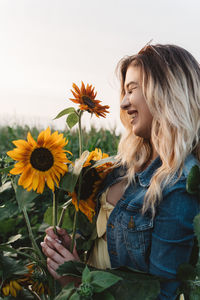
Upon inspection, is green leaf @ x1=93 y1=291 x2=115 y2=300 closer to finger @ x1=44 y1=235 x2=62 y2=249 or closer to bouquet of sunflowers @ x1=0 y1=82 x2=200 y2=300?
bouquet of sunflowers @ x1=0 y1=82 x2=200 y2=300

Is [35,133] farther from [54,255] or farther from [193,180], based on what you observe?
[193,180]

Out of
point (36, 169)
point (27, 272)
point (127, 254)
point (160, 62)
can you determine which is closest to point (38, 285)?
point (27, 272)

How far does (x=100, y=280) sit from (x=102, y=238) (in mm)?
425

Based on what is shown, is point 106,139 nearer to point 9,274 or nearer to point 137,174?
point 137,174

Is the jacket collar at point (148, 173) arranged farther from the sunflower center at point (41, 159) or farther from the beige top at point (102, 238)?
the sunflower center at point (41, 159)

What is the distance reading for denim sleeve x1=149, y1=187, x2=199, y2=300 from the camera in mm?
924

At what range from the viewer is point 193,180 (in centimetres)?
80

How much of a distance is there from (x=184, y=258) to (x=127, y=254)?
8.1 inches

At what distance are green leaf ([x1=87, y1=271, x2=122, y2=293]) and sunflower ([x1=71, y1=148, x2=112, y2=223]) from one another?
0.25 meters

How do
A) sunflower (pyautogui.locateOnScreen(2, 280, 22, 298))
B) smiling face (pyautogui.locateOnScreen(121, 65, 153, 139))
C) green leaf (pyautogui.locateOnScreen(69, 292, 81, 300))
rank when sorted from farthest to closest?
smiling face (pyautogui.locateOnScreen(121, 65, 153, 139)), sunflower (pyautogui.locateOnScreen(2, 280, 22, 298)), green leaf (pyautogui.locateOnScreen(69, 292, 81, 300))

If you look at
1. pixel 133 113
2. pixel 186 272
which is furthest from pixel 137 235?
pixel 133 113

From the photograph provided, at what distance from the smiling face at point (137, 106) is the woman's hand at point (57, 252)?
0.44 m

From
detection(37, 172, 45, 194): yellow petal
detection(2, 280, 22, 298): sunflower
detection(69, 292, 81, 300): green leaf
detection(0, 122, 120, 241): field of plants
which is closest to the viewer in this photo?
detection(69, 292, 81, 300): green leaf

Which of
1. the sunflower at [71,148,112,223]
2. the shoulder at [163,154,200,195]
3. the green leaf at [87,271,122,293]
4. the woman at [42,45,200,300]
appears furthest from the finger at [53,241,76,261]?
the shoulder at [163,154,200,195]
